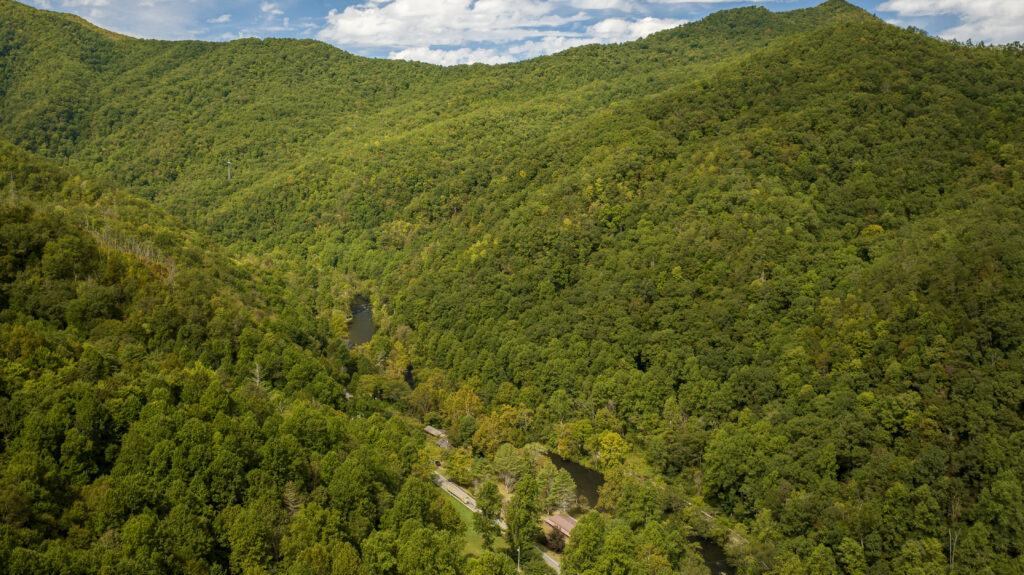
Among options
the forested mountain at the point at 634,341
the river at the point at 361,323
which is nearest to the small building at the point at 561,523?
the forested mountain at the point at 634,341

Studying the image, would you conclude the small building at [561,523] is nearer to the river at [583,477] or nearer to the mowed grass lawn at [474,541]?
the river at [583,477]

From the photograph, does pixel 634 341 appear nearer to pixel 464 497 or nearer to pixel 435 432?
pixel 435 432

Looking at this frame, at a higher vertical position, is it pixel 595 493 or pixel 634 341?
pixel 634 341

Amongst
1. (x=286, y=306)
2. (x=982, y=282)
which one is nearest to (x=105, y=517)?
(x=286, y=306)

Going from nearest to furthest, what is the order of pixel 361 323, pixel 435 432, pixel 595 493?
pixel 595 493, pixel 435 432, pixel 361 323

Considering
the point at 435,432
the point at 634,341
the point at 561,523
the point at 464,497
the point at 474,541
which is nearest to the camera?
the point at 474,541

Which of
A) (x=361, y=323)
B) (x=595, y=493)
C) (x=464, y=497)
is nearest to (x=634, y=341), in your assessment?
(x=595, y=493)

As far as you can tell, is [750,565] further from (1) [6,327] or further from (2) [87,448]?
(1) [6,327]

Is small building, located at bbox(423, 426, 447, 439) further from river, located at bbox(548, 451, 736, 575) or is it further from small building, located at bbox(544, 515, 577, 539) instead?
small building, located at bbox(544, 515, 577, 539)

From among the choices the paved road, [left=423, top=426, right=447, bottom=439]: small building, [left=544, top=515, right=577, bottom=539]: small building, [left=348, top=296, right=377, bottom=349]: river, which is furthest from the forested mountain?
[left=348, top=296, right=377, bottom=349]: river
